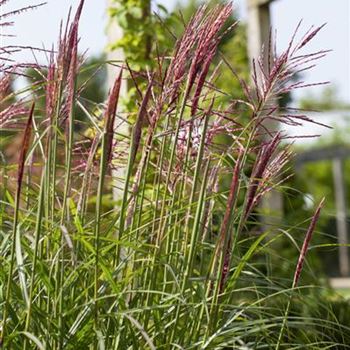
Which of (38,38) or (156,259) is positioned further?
(38,38)

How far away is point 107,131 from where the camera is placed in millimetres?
1629

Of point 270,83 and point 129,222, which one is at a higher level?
point 270,83

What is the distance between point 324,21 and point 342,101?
30640mm

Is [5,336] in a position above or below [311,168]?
above

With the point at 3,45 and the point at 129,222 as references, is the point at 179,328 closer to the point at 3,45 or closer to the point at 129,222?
the point at 129,222

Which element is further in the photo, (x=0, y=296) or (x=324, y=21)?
(x=324, y=21)

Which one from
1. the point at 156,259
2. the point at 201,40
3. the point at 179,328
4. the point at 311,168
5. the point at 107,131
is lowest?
the point at 311,168

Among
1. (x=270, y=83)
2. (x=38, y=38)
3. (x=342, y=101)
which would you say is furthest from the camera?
(x=342, y=101)

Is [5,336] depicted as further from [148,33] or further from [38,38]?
[148,33]

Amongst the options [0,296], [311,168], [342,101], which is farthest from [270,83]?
[342,101]

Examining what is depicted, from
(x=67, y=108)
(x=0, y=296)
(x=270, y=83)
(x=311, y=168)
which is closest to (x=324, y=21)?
(x=270, y=83)

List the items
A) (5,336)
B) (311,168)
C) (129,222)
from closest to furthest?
(5,336), (129,222), (311,168)

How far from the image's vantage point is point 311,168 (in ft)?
80.5

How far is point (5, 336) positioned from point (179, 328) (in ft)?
1.22
